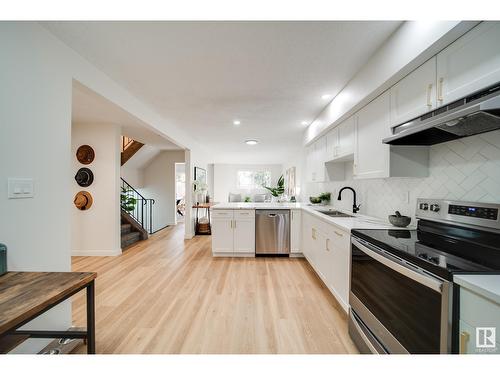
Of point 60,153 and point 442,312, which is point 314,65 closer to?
point 442,312

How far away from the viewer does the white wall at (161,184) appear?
6910 mm

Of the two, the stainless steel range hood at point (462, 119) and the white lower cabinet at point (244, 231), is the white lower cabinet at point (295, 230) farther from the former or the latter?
the stainless steel range hood at point (462, 119)

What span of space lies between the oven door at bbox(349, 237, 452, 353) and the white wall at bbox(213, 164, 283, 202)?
29.0 feet

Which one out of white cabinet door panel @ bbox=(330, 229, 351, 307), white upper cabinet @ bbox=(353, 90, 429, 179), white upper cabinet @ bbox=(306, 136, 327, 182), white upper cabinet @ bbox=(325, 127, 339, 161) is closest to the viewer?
white upper cabinet @ bbox=(353, 90, 429, 179)

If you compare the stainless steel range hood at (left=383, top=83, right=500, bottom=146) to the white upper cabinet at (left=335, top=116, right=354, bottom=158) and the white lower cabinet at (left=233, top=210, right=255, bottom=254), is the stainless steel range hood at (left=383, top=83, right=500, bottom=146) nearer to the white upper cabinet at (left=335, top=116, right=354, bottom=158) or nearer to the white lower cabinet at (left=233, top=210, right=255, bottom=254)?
the white upper cabinet at (left=335, top=116, right=354, bottom=158)

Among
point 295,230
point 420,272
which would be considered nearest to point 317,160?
point 295,230

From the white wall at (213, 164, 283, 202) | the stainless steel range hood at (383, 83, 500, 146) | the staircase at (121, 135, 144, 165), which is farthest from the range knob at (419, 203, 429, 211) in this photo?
the white wall at (213, 164, 283, 202)

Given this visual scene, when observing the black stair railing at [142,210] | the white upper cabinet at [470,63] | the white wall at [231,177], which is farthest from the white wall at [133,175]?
the white upper cabinet at [470,63]

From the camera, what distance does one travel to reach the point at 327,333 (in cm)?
178

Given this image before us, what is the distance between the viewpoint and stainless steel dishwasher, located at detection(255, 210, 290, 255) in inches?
147

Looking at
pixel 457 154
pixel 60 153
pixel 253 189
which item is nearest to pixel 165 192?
pixel 253 189

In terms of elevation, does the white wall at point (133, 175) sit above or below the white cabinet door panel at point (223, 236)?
above

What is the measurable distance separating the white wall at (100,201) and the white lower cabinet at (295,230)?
3117mm
